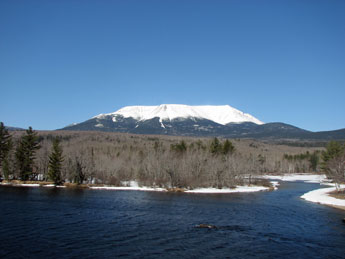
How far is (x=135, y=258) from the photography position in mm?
27266

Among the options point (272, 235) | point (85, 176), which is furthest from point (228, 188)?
point (272, 235)

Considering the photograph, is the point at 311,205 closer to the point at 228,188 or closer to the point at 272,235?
the point at 272,235

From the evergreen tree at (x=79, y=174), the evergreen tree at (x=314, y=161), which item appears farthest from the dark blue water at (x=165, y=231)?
the evergreen tree at (x=314, y=161)

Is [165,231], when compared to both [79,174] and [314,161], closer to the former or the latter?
[79,174]

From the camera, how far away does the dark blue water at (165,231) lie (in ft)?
96.6

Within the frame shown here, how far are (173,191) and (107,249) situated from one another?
59.3 metres

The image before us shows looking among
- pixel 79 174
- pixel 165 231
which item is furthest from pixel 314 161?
pixel 165 231

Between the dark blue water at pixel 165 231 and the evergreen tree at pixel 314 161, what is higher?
the evergreen tree at pixel 314 161

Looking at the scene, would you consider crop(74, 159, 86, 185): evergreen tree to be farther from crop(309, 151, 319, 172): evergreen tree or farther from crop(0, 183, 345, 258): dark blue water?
crop(309, 151, 319, 172): evergreen tree

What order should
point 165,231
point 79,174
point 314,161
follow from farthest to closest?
point 314,161, point 79,174, point 165,231

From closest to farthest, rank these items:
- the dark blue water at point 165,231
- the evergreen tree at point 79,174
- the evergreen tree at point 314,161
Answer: the dark blue water at point 165,231 < the evergreen tree at point 79,174 < the evergreen tree at point 314,161

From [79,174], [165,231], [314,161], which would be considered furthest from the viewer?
[314,161]

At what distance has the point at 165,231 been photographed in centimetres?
3747

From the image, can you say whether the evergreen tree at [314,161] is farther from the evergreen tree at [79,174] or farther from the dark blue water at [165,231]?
the evergreen tree at [79,174]
